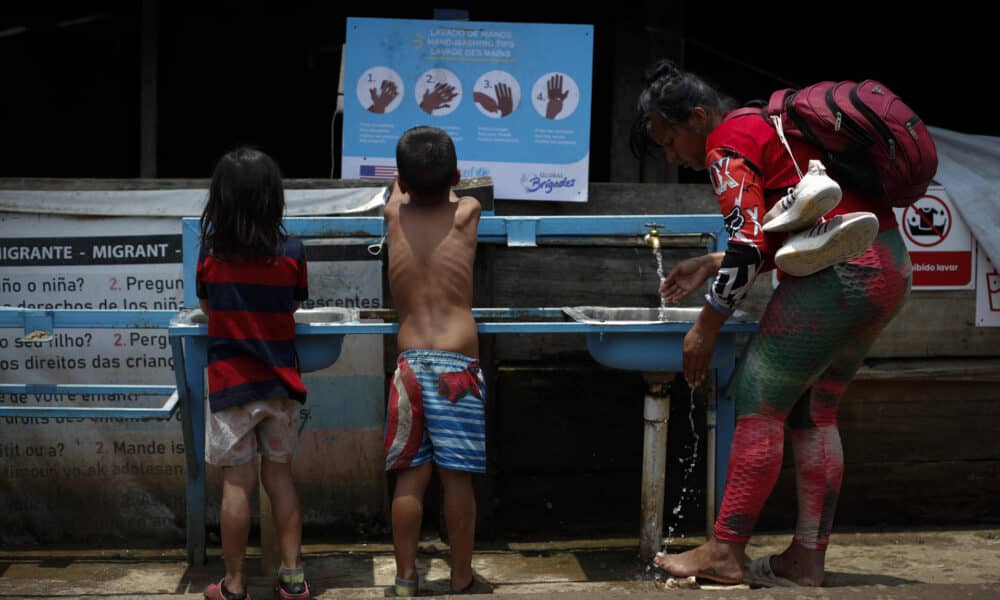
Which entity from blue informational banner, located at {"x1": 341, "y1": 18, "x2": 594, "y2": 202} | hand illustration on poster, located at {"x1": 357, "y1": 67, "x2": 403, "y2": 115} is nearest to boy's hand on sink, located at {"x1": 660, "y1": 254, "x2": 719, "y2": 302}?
blue informational banner, located at {"x1": 341, "y1": 18, "x2": 594, "y2": 202}

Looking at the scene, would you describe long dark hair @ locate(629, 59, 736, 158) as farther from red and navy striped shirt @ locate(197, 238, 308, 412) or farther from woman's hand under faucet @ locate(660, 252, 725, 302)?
red and navy striped shirt @ locate(197, 238, 308, 412)

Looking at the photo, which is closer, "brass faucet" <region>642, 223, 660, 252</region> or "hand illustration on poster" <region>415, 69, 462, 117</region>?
"brass faucet" <region>642, 223, 660, 252</region>

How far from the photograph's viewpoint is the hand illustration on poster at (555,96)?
4547 mm

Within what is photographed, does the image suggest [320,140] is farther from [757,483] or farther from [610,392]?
[757,483]

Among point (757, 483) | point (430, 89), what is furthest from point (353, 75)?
point (757, 483)

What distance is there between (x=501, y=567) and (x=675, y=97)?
1888 millimetres

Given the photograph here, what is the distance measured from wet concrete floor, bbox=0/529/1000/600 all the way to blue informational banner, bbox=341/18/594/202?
1.52 meters

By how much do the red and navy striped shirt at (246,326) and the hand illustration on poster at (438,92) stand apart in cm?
149

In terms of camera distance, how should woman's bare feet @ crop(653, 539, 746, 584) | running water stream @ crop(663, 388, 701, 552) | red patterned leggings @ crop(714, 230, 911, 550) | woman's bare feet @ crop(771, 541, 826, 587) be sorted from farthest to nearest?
1. running water stream @ crop(663, 388, 701, 552)
2. woman's bare feet @ crop(771, 541, 826, 587)
3. woman's bare feet @ crop(653, 539, 746, 584)
4. red patterned leggings @ crop(714, 230, 911, 550)

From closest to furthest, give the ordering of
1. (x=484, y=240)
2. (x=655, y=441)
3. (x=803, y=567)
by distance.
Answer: (x=803, y=567) → (x=655, y=441) → (x=484, y=240)

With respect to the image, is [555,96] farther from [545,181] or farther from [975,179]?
[975,179]

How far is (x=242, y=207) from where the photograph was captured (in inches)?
125

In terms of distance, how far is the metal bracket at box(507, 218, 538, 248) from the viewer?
3.72 metres

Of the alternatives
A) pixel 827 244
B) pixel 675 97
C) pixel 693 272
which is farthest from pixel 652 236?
pixel 827 244
